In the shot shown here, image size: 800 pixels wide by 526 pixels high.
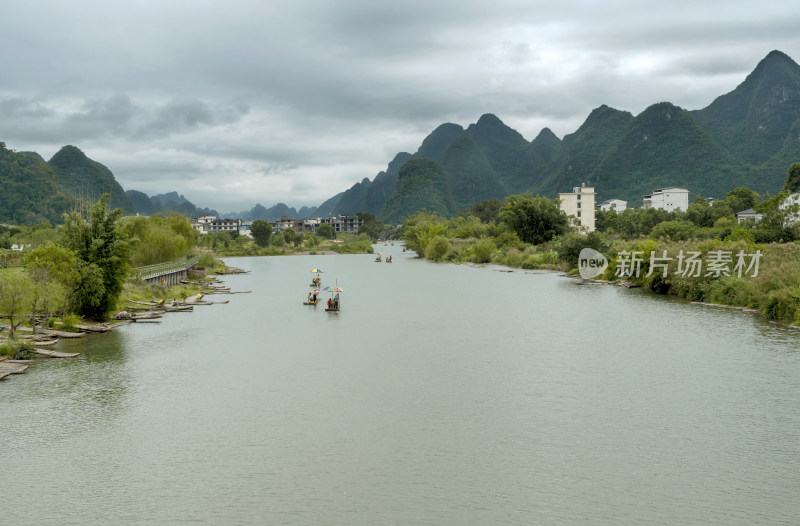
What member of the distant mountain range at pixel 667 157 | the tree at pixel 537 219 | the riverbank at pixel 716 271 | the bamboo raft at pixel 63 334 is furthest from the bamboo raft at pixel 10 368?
the distant mountain range at pixel 667 157

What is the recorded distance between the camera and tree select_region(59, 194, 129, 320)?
91.5 ft

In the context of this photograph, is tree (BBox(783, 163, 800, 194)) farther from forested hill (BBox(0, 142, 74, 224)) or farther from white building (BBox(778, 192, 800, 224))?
forested hill (BBox(0, 142, 74, 224))

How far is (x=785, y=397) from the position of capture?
16.8 meters

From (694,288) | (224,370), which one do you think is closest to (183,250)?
(224,370)

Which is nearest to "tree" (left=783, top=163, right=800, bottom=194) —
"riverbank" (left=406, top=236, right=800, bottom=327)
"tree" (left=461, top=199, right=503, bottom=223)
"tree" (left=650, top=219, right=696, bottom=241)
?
"tree" (left=650, top=219, right=696, bottom=241)

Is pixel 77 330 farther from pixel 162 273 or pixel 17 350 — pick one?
pixel 162 273

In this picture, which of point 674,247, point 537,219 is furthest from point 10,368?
point 537,219

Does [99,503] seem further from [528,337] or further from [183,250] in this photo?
[183,250]

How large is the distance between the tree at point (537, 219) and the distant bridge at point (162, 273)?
44144 millimetres


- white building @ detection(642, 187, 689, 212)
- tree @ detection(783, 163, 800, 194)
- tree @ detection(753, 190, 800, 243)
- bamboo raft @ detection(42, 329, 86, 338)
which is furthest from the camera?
white building @ detection(642, 187, 689, 212)

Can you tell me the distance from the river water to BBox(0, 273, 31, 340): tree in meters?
2.72

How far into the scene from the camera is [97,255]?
2838 cm

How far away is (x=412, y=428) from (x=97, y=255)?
2089cm

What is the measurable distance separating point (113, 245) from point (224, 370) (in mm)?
11768
